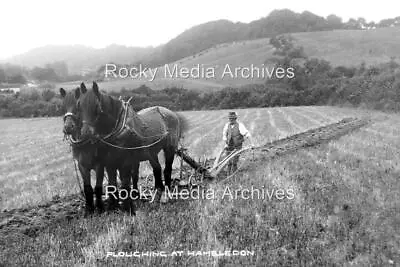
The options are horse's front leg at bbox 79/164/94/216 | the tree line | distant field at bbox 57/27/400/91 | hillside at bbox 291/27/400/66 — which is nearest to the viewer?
horse's front leg at bbox 79/164/94/216

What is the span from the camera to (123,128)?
6375mm

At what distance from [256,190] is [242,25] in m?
117

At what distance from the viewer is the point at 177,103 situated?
4956 centimetres

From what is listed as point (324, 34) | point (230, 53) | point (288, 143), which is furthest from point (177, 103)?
point (324, 34)

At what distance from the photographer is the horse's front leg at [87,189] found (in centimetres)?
643

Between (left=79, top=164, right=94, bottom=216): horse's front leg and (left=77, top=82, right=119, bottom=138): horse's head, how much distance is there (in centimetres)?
71

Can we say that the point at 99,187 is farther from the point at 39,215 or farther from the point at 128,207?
the point at 39,215

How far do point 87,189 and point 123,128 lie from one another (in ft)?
4.00

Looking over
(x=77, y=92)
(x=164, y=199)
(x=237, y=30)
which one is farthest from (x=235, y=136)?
(x=237, y=30)

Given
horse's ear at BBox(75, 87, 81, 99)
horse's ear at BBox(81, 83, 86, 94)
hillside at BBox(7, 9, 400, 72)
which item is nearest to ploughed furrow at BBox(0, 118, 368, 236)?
horse's ear at BBox(75, 87, 81, 99)

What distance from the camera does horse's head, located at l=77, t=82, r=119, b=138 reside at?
19.2ft

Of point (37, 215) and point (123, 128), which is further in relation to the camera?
point (37, 215)

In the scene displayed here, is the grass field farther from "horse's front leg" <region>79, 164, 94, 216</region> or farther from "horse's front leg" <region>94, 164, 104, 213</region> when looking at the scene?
"horse's front leg" <region>94, 164, 104, 213</region>

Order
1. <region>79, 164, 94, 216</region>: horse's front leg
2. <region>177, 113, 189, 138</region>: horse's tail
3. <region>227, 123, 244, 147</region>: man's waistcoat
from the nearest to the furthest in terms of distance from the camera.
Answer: <region>79, 164, 94, 216</region>: horse's front leg, <region>177, 113, 189, 138</region>: horse's tail, <region>227, 123, 244, 147</region>: man's waistcoat
